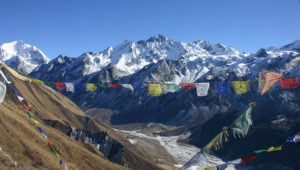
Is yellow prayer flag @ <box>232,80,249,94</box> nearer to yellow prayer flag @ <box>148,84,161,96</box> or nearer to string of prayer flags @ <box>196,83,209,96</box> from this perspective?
string of prayer flags @ <box>196,83,209,96</box>

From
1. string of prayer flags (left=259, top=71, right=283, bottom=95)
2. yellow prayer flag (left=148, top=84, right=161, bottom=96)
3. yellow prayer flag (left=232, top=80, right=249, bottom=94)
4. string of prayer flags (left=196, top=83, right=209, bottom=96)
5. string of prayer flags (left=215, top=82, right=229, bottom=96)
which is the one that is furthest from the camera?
yellow prayer flag (left=148, top=84, right=161, bottom=96)

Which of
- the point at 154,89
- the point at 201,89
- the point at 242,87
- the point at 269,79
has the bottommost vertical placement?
the point at 201,89

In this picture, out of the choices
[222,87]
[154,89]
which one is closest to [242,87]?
[222,87]

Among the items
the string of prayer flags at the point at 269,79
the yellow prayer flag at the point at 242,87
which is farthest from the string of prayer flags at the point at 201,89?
the string of prayer flags at the point at 269,79

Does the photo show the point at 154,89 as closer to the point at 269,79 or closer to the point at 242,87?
the point at 242,87

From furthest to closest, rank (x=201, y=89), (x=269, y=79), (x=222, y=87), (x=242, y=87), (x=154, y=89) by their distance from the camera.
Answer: (x=154, y=89) → (x=201, y=89) → (x=222, y=87) → (x=242, y=87) → (x=269, y=79)

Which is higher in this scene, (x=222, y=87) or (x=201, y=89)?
(x=222, y=87)

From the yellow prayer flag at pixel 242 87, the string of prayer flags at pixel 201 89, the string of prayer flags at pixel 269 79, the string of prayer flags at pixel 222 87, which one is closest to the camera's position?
the string of prayer flags at pixel 269 79

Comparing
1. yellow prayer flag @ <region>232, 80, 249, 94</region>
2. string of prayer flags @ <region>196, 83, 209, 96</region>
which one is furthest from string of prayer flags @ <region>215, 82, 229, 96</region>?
string of prayer flags @ <region>196, 83, 209, 96</region>

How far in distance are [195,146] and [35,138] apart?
12868cm

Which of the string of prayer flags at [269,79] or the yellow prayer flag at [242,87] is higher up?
the string of prayer flags at [269,79]

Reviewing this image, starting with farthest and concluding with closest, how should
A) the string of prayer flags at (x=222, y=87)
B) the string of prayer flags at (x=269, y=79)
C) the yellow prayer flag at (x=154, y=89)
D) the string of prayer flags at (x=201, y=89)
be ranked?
the yellow prayer flag at (x=154, y=89) < the string of prayer flags at (x=201, y=89) < the string of prayer flags at (x=222, y=87) < the string of prayer flags at (x=269, y=79)

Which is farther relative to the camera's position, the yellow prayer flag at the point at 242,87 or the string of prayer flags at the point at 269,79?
the yellow prayer flag at the point at 242,87

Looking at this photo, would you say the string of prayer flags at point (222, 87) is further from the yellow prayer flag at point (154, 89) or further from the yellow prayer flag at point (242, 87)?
the yellow prayer flag at point (154, 89)
